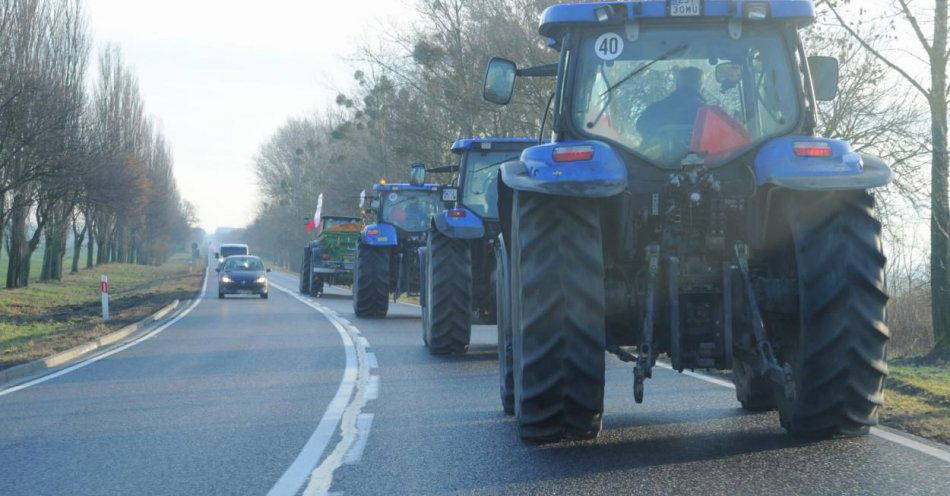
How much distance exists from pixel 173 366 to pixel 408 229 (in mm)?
11139

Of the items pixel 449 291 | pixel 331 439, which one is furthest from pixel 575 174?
pixel 449 291

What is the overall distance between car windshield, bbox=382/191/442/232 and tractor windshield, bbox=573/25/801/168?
58.6 ft

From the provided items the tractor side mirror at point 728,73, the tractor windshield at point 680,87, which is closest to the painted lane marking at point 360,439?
the tractor windshield at point 680,87

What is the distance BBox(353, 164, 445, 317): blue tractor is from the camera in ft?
80.4

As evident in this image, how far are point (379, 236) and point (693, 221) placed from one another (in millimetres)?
Answer: 17526

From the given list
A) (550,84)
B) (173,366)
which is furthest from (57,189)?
(173,366)

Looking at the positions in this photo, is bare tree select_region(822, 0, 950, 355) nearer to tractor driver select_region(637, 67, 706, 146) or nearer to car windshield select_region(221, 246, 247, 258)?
tractor driver select_region(637, 67, 706, 146)

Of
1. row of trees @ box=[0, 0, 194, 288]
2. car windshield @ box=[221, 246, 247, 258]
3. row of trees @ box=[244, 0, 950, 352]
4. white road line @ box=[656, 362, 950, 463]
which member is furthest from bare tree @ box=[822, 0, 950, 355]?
car windshield @ box=[221, 246, 247, 258]

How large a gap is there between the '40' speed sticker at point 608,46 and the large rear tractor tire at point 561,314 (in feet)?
3.97

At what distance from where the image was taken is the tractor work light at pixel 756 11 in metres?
7.50

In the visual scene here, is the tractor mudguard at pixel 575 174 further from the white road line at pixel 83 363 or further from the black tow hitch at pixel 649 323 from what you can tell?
the white road line at pixel 83 363

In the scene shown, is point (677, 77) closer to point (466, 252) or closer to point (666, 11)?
point (666, 11)

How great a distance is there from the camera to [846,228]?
22.5 ft

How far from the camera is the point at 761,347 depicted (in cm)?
682
